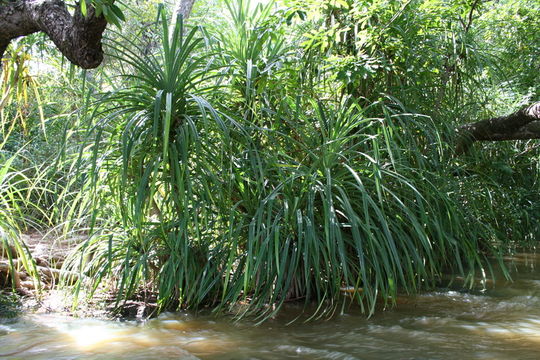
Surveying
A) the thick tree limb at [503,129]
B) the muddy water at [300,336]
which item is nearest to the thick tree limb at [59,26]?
the muddy water at [300,336]

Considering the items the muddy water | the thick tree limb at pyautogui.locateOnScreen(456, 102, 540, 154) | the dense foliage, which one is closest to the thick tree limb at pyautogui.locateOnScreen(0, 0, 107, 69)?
the dense foliage

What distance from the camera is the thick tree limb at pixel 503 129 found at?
4.30 metres

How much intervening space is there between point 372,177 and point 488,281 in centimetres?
147

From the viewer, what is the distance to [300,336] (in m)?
2.71

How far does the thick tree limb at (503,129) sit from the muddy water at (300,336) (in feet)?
5.14

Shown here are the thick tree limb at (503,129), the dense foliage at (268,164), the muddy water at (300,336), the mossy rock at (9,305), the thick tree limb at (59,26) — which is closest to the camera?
the thick tree limb at (59,26)

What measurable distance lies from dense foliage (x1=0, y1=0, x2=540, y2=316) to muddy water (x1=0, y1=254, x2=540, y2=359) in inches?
6.3

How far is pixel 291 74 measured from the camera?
11.7 feet

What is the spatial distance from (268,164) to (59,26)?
1.42 m

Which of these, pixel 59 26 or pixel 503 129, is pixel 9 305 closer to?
pixel 59 26

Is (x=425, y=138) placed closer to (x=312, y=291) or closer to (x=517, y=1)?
(x=312, y=291)

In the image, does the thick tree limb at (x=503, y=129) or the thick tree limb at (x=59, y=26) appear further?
the thick tree limb at (x=503, y=129)

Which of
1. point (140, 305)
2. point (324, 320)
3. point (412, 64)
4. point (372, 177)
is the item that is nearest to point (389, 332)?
point (324, 320)

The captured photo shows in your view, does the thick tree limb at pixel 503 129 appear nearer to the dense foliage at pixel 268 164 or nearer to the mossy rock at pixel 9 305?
the dense foliage at pixel 268 164
